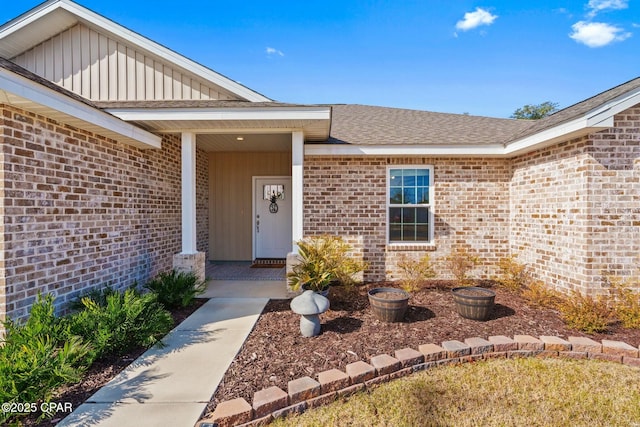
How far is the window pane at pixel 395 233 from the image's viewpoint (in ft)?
22.1

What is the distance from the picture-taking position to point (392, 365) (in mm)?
3119

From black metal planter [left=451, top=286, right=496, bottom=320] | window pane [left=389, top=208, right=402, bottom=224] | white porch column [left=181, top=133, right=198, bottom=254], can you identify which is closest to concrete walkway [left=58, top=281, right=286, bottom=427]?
white porch column [left=181, top=133, right=198, bottom=254]

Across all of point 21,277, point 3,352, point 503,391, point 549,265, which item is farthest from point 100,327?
point 549,265

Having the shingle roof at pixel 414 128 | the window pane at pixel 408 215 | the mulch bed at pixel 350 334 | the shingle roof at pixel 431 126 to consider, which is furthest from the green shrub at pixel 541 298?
the shingle roof at pixel 414 128

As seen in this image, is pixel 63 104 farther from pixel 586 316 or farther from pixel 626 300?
pixel 626 300

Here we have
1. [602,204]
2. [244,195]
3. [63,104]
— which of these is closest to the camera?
[63,104]

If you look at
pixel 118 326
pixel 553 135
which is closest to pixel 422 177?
pixel 553 135

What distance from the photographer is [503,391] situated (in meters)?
2.90

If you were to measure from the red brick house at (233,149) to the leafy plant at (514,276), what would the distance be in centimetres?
26

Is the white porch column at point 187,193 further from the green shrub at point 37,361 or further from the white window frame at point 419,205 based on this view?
the white window frame at point 419,205

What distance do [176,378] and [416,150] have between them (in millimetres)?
5461

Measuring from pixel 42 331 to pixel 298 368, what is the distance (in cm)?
257

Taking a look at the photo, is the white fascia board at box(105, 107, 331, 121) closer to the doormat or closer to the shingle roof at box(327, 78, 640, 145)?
the shingle roof at box(327, 78, 640, 145)

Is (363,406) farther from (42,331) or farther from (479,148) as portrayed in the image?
(479,148)
